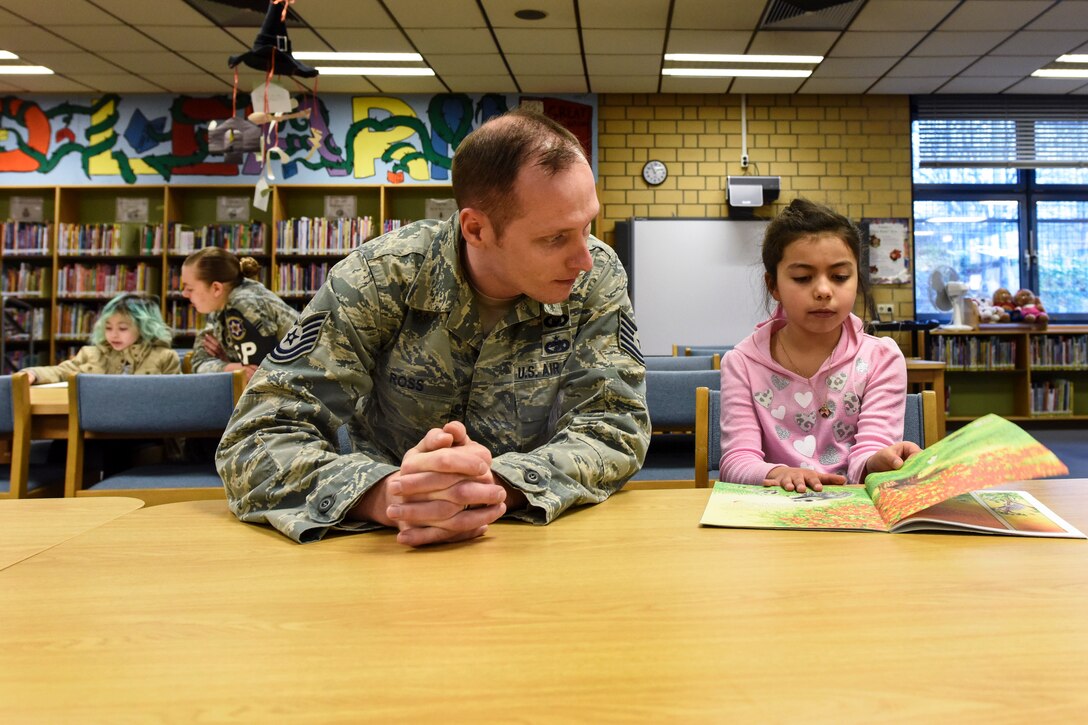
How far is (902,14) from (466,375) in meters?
4.78

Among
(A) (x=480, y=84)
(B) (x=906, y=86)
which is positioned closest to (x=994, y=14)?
(B) (x=906, y=86)

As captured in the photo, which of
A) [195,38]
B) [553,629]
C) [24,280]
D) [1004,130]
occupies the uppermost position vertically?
[195,38]

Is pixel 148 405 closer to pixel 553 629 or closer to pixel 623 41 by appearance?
pixel 553 629

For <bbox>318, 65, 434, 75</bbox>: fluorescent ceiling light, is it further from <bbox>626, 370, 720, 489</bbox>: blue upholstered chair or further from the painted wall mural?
<bbox>626, 370, 720, 489</bbox>: blue upholstered chair

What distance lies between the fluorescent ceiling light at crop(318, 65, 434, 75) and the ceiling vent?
2.54m

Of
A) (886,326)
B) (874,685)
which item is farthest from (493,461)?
(886,326)

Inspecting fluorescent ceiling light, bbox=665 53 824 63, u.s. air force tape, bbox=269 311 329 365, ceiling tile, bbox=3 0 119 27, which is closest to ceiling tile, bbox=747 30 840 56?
fluorescent ceiling light, bbox=665 53 824 63

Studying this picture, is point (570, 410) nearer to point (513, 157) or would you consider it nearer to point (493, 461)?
point (493, 461)

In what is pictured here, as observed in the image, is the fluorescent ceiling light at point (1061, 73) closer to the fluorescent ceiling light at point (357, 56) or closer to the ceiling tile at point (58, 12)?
the fluorescent ceiling light at point (357, 56)

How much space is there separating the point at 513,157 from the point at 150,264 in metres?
6.24

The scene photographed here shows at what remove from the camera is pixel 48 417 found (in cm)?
242

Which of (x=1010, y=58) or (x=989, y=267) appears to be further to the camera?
(x=989, y=267)

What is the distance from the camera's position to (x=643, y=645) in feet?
1.66

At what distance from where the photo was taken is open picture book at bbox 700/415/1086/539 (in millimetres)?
790
